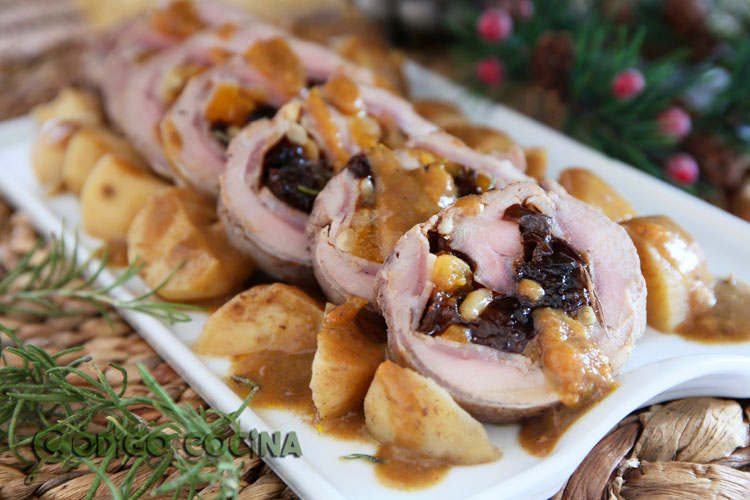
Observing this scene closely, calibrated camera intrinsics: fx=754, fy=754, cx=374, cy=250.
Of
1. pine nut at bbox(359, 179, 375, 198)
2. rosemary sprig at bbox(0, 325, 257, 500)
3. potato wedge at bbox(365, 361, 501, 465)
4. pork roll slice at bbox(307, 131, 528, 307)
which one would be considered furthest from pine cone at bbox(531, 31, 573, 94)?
rosemary sprig at bbox(0, 325, 257, 500)

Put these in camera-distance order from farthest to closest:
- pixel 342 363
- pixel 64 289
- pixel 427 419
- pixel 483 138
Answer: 1. pixel 483 138
2. pixel 64 289
3. pixel 342 363
4. pixel 427 419

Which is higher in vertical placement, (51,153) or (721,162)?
(721,162)

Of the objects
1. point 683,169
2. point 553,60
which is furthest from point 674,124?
point 553,60

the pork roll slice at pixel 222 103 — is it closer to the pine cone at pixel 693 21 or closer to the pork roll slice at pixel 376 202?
the pork roll slice at pixel 376 202

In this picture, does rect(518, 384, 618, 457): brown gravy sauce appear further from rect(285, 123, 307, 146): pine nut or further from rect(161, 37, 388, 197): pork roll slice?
rect(161, 37, 388, 197): pork roll slice

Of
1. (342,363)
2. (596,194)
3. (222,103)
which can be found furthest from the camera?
(222,103)

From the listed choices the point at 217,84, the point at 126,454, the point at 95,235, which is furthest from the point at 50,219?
the point at 126,454

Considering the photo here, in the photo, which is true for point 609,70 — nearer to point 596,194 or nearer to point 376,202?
point 596,194
